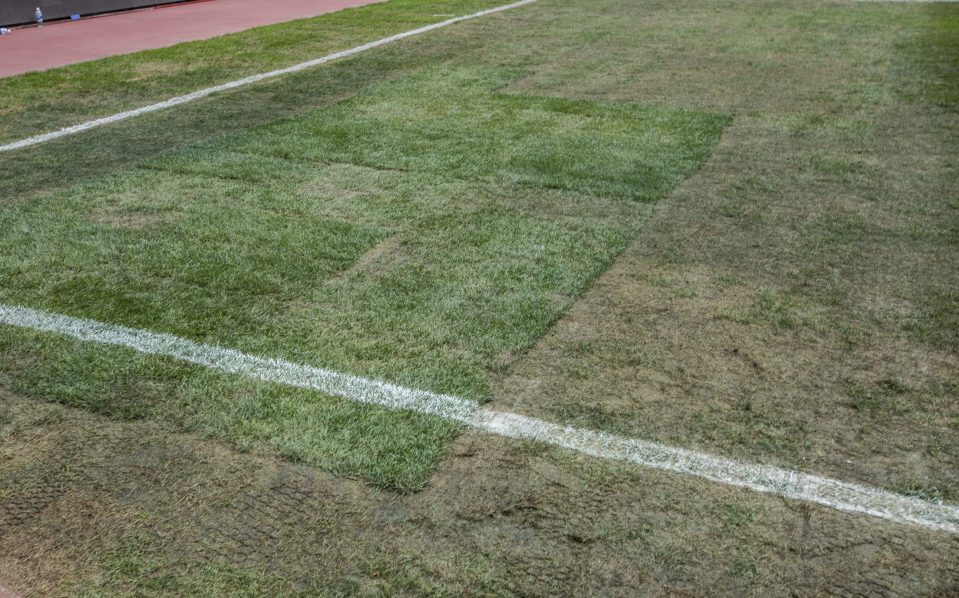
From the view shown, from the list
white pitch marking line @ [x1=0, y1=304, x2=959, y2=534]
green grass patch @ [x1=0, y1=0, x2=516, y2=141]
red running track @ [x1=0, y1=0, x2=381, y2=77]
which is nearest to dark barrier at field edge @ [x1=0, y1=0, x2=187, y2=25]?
red running track @ [x1=0, y1=0, x2=381, y2=77]

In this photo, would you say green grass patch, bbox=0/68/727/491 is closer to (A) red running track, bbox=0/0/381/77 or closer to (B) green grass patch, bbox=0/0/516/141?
(B) green grass patch, bbox=0/0/516/141

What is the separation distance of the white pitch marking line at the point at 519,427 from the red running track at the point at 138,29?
282 inches

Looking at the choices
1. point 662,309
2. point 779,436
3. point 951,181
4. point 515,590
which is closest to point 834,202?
point 951,181

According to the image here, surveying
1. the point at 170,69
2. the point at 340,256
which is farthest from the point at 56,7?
the point at 340,256

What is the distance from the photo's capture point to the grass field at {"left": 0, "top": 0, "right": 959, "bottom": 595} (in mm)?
2396

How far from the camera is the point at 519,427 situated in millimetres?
2916

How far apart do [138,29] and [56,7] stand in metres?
1.99

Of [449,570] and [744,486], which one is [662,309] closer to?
[744,486]

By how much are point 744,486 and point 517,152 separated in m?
3.81

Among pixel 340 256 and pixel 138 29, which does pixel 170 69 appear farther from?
pixel 340 256

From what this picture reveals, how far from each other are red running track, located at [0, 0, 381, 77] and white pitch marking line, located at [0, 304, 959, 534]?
717 cm

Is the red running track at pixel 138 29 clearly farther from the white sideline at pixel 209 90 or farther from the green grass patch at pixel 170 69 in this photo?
the white sideline at pixel 209 90

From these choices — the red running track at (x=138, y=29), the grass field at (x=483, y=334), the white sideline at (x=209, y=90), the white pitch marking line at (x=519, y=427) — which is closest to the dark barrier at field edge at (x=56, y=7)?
the red running track at (x=138, y=29)

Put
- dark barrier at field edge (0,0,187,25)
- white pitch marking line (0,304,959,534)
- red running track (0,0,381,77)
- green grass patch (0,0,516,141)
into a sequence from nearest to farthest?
white pitch marking line (0,304,959,534), green grass patch (0,0,516,141), red running track (0,0,381,77), dark barrier at field edge (0,0,187,25)
